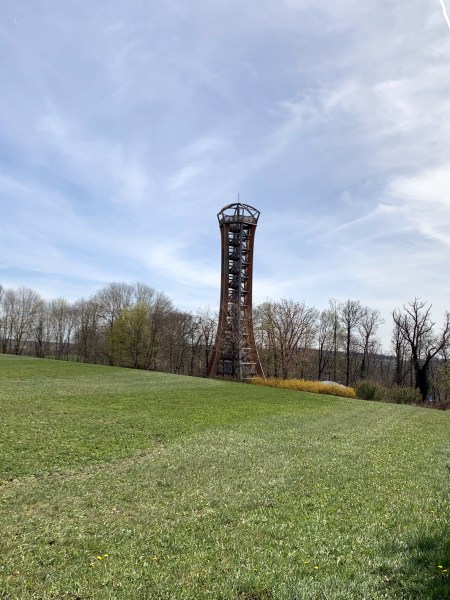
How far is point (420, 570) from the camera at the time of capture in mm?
4414

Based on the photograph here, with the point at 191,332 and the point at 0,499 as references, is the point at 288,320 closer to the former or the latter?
A: the point at 191,332

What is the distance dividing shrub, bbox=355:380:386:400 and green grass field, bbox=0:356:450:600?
23.9 m

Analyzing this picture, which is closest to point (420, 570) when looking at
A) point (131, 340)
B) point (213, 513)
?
point (213, 513)

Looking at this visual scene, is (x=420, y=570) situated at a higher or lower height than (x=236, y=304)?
lower

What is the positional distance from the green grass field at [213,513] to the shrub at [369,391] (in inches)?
941

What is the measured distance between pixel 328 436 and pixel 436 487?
6255 mm

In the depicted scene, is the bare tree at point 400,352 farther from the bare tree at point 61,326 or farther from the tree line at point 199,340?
the bare tree at point 61,326

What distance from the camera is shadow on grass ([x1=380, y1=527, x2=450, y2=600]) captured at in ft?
13.0

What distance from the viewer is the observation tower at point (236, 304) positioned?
48.6m

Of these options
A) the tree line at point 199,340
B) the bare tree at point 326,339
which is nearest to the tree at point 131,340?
the tree line at point 199,340

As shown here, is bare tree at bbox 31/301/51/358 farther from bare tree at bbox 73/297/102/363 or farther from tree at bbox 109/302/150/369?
tree at bbox 109/302/150/369

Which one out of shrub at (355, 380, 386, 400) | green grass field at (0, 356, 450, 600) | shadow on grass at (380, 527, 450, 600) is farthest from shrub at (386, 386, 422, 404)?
shadow on grass at (380, 527, 450, 600)

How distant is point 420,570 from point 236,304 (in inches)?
1784

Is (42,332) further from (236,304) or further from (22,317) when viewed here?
(236,304)
